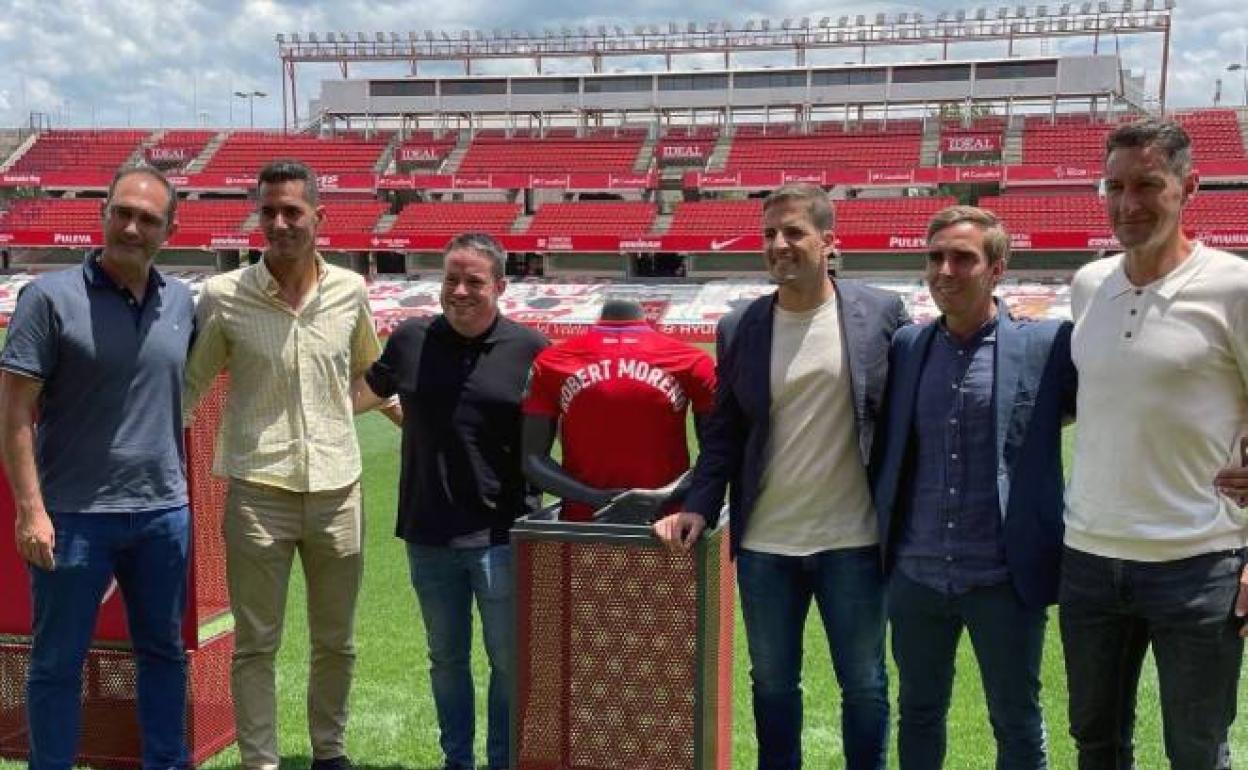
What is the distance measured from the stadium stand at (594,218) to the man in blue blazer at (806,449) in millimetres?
35997

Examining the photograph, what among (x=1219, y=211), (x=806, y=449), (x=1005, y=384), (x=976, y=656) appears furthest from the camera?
(x=1219, y=211)

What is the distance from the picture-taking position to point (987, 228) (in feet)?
9.86

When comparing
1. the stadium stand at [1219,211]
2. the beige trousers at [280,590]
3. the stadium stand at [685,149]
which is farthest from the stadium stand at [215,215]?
the beige trousers at [280,590]

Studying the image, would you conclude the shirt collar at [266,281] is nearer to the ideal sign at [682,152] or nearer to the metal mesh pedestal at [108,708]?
the metal mesh pedestal at [108,708]

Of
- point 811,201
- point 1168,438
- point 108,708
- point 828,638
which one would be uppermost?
point 811,201

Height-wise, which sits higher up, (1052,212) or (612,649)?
(1052,212)

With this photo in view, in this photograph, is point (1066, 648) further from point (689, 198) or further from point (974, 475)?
point (689, 198)

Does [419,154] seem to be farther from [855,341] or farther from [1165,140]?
[1165,140]

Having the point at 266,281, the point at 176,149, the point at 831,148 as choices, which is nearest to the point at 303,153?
the point at 176,149

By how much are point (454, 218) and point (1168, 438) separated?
41.1 meters

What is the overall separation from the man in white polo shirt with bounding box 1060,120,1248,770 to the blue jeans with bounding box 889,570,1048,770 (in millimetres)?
237

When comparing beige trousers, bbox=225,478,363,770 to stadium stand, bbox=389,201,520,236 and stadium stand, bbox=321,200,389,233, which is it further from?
stadium stand, bbox=321,200,389,233

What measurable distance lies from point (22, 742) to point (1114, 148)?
4219mm

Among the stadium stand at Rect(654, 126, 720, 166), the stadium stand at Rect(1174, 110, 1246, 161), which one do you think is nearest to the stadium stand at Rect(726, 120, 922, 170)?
the stadium stand at Rect(654, 126, 720, 166)
